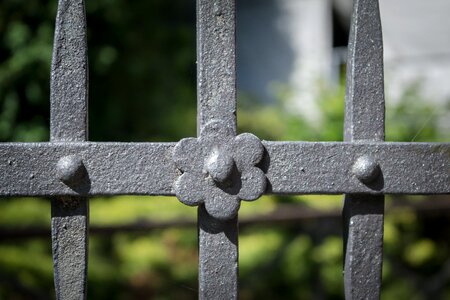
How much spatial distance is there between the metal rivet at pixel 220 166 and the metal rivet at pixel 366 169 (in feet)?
0.61

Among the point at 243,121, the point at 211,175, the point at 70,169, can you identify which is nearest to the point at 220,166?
the point at 211,175

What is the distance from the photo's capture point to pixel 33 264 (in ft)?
8.14

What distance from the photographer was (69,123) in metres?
0.79

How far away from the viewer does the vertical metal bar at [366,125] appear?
83 cm

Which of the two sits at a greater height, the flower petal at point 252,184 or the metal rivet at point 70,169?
the metal rivet at point 70,169

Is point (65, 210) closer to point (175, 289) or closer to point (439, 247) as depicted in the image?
point (175, 289)

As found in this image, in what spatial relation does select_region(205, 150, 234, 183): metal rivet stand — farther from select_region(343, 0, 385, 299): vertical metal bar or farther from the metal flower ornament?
select_region(343, 0, 385, 299): vertical metal bar

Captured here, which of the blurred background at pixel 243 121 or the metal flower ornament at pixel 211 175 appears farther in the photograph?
the blurred background at pixel 243 121

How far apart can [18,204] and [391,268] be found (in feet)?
7.26

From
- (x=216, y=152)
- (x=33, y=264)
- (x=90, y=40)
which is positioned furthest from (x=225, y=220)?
(x=90, y=40)

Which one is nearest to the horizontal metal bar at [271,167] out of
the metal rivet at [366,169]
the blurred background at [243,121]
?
the metal rivet at [366,169]

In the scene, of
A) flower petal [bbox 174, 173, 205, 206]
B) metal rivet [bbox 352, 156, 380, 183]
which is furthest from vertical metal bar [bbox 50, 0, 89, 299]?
metal rivet [bbox 352, 156, 380, 183]

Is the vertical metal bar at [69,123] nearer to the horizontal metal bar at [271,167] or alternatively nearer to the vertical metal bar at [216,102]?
the horizontal metal bar at [271,167]

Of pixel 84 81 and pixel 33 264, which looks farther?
pixel 33 264
